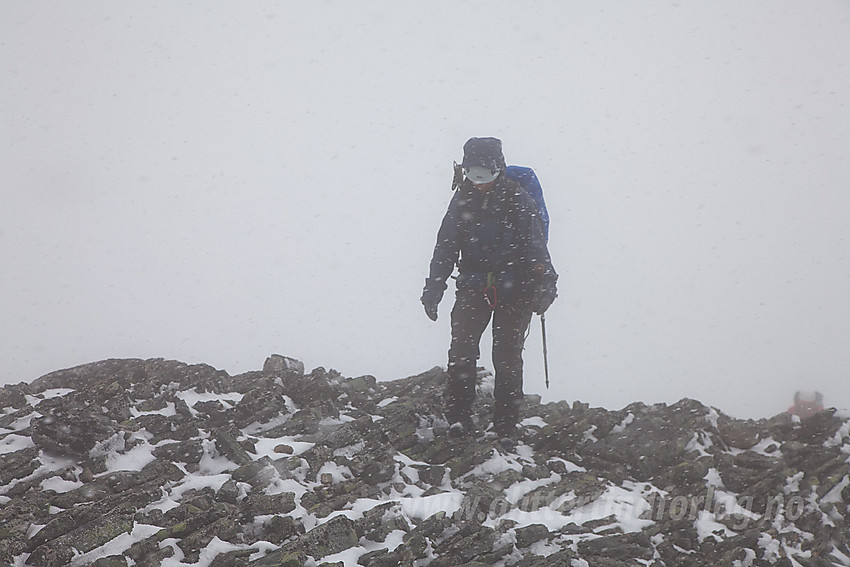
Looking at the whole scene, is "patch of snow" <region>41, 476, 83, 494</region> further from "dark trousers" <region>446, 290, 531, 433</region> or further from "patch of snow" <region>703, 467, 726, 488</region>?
"patch of snow" <region>703, 467, 726, 488</region>

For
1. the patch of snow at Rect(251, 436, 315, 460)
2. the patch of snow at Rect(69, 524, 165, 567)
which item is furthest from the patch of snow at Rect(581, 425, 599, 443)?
the patch of snow at Rect(69, 524, 165, 567)

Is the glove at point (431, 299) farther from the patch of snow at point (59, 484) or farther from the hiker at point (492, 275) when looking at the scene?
the patch of snow at point (59, 484)

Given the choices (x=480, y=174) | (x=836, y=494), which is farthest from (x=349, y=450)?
(x=836, y=494)

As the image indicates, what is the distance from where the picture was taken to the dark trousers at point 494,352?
7309 millimetres

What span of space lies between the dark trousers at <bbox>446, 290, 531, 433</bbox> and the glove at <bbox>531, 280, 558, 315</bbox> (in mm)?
135

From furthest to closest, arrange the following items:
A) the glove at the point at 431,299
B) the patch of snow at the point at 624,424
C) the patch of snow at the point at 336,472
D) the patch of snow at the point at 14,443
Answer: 1. the patch of snow at the point at 624,424
2. the glove at the point at 431,299
3. the patch of snow at the point at 336,472
4. the patch of snow at the point at 14,443

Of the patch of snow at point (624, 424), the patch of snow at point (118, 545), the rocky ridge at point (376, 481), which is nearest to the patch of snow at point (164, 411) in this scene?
the rocky ridge at point (376, 481)

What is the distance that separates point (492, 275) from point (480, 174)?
3.79 ft

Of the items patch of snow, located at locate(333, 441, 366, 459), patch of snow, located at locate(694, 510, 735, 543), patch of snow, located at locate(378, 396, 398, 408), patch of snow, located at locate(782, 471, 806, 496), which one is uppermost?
patch of snow, located at locate(378, 396, 398, 408)

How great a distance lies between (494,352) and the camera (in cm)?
754

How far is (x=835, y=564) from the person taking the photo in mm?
5297

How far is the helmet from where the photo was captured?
22.9ft

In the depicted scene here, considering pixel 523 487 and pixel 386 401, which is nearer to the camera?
pixel 523 487

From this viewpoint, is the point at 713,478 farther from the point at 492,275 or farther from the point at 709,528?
the point at 492,275
